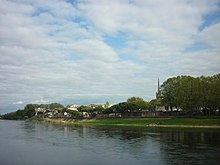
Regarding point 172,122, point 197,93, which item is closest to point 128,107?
point 172,122

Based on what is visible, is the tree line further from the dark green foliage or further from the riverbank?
the dark green foliage

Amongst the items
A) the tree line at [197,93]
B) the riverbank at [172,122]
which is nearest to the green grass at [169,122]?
the riverbank at [172,122]

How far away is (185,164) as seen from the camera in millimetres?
34594

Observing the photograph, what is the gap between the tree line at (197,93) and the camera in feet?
313

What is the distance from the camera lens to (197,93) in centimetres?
10038

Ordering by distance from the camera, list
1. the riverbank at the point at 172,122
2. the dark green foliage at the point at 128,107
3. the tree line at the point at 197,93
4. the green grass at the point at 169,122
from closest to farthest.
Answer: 1. the riverbank at the point at 172,122
2. the green grass at the point at 169,122
3. the tree line at the point at 197,93
4. the dark green foliage at the point at 128,107

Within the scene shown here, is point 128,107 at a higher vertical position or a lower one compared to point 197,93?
lower

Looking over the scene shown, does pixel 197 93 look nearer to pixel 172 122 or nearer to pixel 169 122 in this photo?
pixel 172 122

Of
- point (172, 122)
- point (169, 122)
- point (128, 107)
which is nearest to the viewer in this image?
point (172, 122)

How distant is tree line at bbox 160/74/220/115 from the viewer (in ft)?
313

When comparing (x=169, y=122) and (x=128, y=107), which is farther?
(x=128, y=107)

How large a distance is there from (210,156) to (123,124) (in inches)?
3284

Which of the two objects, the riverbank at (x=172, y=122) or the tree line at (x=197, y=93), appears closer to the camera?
the riverbank at (x=172, y=122)

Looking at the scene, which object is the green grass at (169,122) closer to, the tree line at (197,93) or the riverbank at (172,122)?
the riverbank at (172,122)
